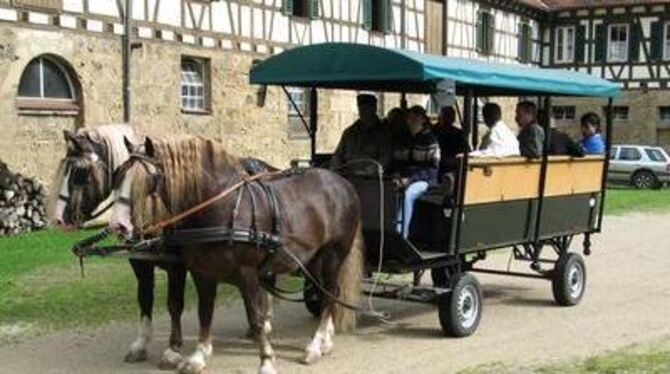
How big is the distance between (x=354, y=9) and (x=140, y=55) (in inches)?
324

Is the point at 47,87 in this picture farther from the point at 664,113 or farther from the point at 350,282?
the point at 664,113

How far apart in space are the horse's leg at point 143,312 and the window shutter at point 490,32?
27.8 meters

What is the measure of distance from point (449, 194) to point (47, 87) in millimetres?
10880

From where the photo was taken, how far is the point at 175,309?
708cm

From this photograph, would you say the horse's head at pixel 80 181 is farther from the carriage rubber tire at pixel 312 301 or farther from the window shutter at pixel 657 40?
the window shutter at pixel 657 40

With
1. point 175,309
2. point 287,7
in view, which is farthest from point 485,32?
point 175,309

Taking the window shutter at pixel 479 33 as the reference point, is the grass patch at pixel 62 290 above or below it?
below

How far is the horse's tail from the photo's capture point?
759cm

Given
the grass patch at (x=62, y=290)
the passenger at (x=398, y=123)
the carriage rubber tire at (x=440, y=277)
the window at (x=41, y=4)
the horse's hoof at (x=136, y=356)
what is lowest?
the grass patch at (x=62, y=290)

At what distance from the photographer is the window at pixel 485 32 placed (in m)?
33.2

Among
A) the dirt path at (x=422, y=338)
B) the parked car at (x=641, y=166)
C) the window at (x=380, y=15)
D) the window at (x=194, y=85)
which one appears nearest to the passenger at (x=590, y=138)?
the dirt path at (x=422, y=338)

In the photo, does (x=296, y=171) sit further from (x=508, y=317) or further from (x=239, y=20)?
(x=239, y=20)

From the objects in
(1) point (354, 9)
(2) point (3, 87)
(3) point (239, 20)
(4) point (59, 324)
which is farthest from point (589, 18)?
(4) point (59, 324)

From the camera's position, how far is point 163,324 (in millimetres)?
8742
